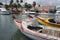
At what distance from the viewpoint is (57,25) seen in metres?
22.2

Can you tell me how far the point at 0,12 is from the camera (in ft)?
229

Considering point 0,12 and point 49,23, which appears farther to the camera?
point 0,12

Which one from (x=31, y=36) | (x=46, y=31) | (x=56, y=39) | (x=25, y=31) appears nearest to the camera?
(x=56, y=39)

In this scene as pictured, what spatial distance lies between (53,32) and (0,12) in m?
55.0

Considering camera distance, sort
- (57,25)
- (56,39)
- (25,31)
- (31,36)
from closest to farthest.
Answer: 1. (56,39)
2. (31,36)
3. (25,31)
4. (57,25)

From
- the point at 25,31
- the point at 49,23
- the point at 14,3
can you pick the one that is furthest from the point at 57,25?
the point at 14,3

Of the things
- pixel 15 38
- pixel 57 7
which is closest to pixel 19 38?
pixel 15 38

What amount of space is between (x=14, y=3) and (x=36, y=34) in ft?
246

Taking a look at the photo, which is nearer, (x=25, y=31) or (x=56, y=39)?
(x=56, y=39)

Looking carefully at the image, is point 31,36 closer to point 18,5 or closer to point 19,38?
point 19,38

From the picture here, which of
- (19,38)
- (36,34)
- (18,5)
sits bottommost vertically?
(18,5)

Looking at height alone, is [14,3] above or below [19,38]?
below

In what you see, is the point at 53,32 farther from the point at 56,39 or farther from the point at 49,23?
the point at 49,23

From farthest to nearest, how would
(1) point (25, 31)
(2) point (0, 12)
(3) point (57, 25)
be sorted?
(2) point (0, 12)
(3) point (57, 25)
(1) point (25, 31)
